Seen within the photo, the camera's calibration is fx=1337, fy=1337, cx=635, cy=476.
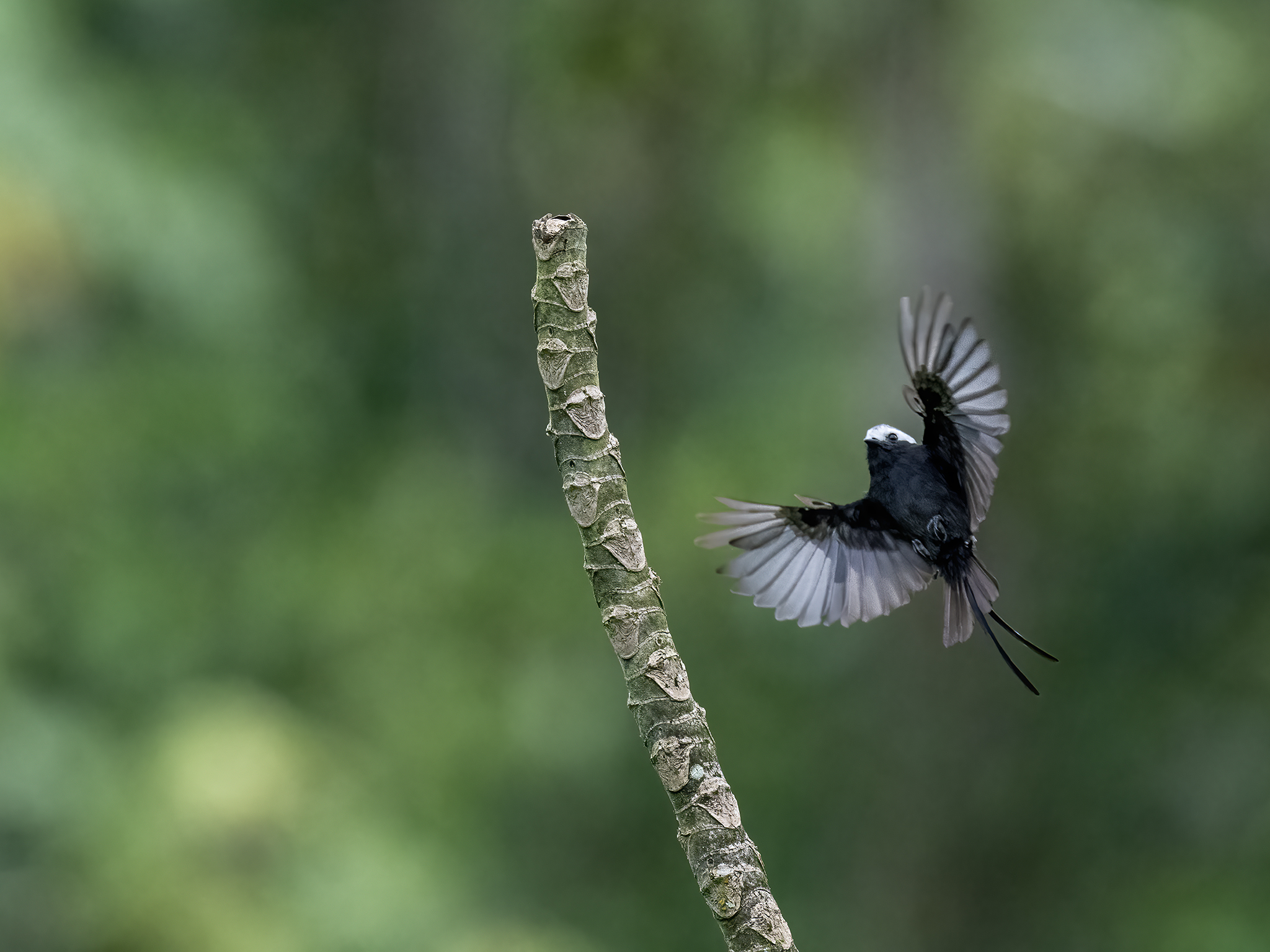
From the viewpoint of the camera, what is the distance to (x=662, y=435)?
22.9ft

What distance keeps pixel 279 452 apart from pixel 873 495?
5109 mm

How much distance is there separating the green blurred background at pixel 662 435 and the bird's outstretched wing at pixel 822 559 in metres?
2.67

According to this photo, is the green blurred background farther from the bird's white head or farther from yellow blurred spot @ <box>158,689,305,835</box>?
the bird's white head

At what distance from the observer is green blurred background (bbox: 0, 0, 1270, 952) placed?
5.57 m

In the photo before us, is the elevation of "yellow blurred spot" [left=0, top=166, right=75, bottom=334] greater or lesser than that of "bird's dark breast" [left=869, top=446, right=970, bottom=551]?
greater

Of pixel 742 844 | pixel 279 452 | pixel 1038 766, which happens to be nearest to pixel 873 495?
pixel 742 844

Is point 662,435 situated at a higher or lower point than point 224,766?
higher

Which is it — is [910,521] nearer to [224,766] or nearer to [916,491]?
[916,491]

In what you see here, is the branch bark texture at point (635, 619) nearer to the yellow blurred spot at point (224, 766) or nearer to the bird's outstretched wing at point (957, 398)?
the bird's outstretched wing at point (957, 398)

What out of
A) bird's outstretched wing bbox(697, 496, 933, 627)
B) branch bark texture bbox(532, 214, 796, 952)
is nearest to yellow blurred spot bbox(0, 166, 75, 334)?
bird's outstretched wing bbox(697, 496, 933, 627)

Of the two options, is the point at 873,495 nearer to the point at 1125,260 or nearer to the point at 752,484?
the point at 752,484

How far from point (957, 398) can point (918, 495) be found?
19cm

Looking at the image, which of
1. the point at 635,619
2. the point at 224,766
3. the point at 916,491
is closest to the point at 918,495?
the point at 916,491

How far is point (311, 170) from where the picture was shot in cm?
755
